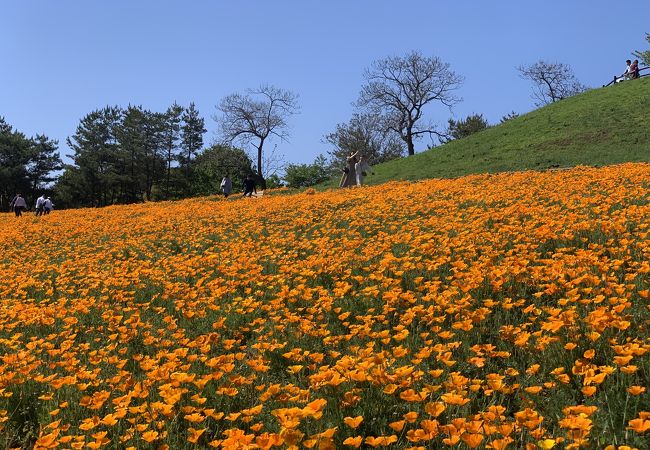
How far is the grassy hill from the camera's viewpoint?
2189cm

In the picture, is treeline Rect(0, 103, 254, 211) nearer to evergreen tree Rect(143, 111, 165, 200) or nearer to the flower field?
evergreen tree Rect(143, 111, 165, 200)

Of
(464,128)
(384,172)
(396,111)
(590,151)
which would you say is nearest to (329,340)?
(590,151)

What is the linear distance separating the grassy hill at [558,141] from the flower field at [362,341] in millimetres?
12493

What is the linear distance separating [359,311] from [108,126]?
6730 centimetres

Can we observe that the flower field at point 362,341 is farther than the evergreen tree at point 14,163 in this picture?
No

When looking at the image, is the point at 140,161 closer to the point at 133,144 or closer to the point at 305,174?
the point at 133,144

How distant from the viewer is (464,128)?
78.4 metres

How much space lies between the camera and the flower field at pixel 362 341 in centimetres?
307

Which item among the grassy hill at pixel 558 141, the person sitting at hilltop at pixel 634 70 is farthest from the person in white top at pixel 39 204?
the person sitting at hilltop at pixel 634 70

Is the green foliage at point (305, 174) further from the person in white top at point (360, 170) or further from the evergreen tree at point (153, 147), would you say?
the person in white top at point (360, 170)

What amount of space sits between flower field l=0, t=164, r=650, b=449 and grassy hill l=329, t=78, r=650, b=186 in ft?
41.0

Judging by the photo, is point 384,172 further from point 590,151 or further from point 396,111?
point 396,111

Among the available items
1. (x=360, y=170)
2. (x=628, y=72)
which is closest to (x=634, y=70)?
(x=628, y=72)

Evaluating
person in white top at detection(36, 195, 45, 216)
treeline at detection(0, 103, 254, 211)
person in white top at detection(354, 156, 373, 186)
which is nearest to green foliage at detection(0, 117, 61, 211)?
treeline at detection(0, 103, 254, 211)
